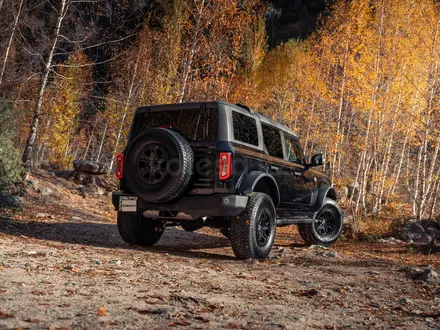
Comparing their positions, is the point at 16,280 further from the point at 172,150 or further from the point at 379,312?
the point at 379,312

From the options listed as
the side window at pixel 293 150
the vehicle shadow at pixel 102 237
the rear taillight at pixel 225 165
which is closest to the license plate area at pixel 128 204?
the vehicle shadow at pixel 102 237

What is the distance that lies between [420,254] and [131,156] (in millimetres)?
6165

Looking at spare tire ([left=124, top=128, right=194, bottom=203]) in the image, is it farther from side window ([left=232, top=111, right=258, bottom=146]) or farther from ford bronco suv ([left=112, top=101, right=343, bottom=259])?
side window ([left=232, top=111, right=258, bottom=146])

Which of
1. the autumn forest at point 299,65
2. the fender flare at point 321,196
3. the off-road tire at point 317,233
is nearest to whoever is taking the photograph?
the fender flare at point 321,196

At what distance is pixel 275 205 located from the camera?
264 inches

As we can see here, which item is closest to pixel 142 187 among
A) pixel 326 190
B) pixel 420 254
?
pixel 326 190

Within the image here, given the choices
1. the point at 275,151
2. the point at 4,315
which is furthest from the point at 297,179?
the point at 4,315

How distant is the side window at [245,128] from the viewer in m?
5.93

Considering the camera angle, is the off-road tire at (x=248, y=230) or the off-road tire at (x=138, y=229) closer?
the off-road tire at (x=248, y=230)

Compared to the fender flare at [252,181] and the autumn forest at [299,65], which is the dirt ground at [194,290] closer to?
the fender flare at [252,181]

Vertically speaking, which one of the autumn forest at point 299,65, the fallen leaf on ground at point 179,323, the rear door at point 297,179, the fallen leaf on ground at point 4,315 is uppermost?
the autumn forest at point 299,65

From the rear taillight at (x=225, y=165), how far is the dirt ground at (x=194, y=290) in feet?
3.75

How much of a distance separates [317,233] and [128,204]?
4167mm

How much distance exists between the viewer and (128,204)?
5996 mm
